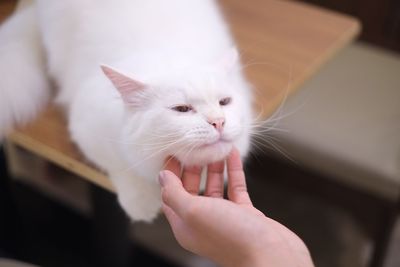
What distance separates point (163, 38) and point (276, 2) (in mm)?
478

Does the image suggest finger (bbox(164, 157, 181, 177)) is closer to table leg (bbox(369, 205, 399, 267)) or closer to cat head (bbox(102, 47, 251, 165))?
cat head (bbox(102, 47, 251, 165))

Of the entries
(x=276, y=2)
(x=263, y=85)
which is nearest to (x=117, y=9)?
(x=263, y=85)

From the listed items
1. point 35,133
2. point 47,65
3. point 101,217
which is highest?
point 47,65

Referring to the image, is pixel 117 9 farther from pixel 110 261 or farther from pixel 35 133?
pixel 110 261

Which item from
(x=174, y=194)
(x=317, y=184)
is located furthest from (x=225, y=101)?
(x=317, y=184)

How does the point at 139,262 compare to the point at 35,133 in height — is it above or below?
below

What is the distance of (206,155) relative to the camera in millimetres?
745

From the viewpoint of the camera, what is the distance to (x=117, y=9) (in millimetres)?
1003

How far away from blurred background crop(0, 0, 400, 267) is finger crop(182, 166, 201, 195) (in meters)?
0.43

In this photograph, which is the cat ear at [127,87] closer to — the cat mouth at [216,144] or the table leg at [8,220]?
the cat mouth at [216,144]

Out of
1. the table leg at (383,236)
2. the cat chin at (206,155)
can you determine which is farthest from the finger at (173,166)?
the table leg at (383,236)

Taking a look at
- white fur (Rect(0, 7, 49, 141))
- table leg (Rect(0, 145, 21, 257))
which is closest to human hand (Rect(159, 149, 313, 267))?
white fur (Rect(0, 7, 49, 141))

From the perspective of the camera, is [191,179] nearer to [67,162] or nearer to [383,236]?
[67,162]

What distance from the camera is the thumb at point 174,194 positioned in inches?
26.0
